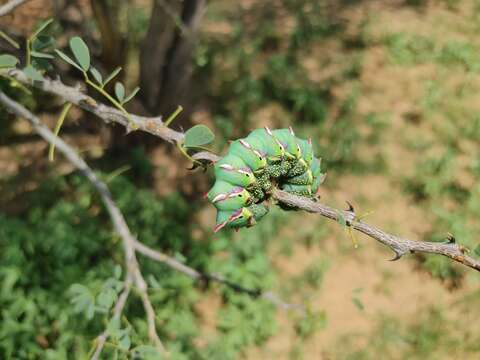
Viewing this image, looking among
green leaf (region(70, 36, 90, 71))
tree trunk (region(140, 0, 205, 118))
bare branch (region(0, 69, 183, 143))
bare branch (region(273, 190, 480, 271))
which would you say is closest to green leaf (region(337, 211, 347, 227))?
bare branch (region(273, 190, 480, 271))

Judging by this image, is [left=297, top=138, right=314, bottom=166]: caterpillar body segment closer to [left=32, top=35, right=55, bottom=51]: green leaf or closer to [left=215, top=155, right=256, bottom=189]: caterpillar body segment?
[left=215, top=155, right=256, bottom=189]: caterpillar body segment

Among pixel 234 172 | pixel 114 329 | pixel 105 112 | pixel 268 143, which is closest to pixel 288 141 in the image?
pixel 268 143

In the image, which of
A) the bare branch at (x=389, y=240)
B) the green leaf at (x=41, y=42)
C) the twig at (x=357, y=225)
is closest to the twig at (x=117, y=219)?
the green leaf at (x=41, y=42)

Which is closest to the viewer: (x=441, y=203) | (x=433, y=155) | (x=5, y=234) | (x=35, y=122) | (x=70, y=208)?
(x=35, y=122)

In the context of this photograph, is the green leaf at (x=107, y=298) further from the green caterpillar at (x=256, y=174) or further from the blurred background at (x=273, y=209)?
the blurred background at (x=273, y=209)

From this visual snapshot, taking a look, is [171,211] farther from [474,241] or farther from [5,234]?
[474,241]

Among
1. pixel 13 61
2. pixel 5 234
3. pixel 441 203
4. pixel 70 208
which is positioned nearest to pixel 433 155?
pixel 441 203

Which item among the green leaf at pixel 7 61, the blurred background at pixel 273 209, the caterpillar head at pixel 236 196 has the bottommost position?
the blurred background at pixel 273 209
